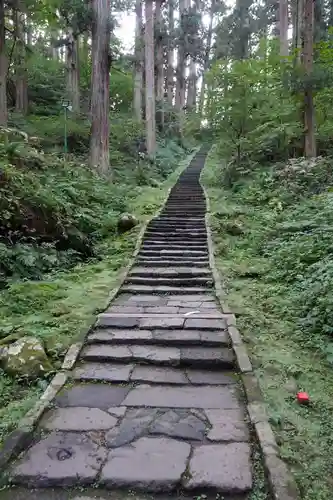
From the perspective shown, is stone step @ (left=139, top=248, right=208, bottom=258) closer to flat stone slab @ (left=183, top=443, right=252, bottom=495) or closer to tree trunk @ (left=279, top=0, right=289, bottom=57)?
flat stone slab @ (left=183, top=443, right=252, bottom=495)

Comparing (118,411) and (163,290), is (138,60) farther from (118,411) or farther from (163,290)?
(118,411)

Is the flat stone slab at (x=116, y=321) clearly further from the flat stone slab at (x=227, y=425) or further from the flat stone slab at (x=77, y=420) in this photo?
the flat stone slab at (x=227, y=425)

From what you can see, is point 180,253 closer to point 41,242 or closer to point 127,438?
point 41,242

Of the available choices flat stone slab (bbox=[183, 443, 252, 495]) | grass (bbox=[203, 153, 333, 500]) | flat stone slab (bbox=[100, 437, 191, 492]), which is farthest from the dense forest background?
flat stone slab (bbox=[100, 437, 191, 492])

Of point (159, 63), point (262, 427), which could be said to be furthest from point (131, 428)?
point (159, 63)

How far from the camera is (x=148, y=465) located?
3.02 metres

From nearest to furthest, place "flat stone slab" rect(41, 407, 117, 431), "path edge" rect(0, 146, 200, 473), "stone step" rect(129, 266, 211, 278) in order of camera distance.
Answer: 1. "path edge" rect(0, 146, 200, 473)
2. "flat stone slab" rect(41, 407, 117, 431)
3. "stone step" rect(129, 266, 211, 278)

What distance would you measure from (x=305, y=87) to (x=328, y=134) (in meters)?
4.17

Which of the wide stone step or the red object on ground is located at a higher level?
the wide stone step

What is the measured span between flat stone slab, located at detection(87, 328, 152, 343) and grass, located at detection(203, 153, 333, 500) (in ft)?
4.18

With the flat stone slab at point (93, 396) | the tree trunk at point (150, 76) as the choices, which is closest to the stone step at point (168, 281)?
the flat stone slab at point (93, 396)

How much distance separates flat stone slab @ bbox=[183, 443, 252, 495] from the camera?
111 inches

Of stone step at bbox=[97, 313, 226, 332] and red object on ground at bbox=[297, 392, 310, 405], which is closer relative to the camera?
red object on ground at bbox=[297, 392, 310, 405]

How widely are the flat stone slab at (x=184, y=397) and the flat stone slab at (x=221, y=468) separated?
2.01 ft
